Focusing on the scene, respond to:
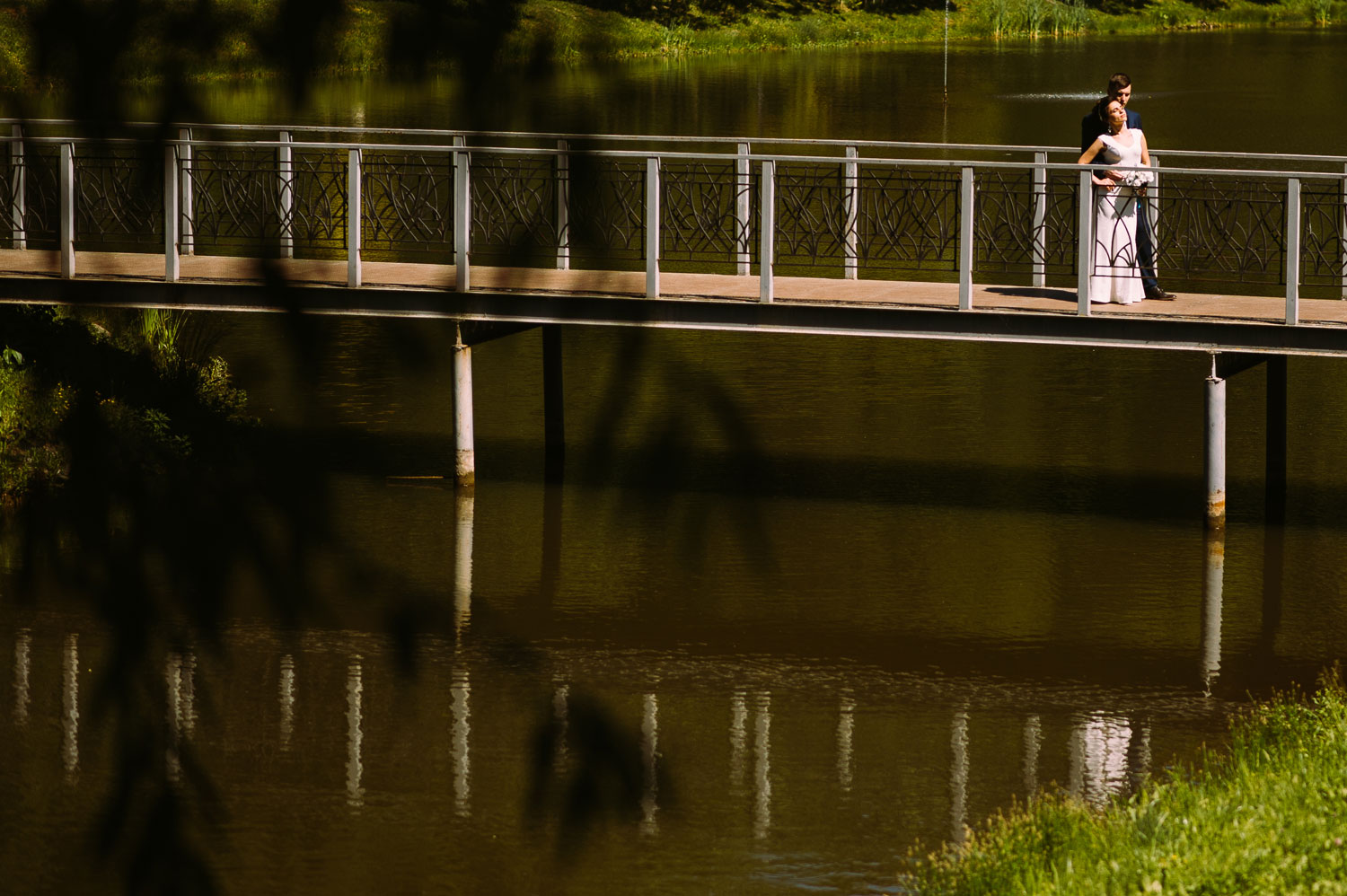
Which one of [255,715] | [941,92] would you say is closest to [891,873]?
[255,715]

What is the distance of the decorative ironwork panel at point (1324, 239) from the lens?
1231 centimetres

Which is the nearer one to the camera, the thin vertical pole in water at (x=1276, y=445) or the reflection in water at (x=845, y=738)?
the reflection in water at (x=845, y=738)

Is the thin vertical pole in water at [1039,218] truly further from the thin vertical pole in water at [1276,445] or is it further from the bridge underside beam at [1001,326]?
the thin vertical pole in water at [1276,445]

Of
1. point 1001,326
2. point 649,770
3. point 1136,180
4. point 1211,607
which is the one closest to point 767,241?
point 1001,326

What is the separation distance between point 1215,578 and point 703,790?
14.6 feet

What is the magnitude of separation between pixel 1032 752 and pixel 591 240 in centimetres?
728

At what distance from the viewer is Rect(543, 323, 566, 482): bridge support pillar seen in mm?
13977

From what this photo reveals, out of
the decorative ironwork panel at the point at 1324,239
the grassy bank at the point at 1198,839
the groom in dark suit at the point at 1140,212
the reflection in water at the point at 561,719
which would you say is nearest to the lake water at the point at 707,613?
the reflection in water at the point at 561,719

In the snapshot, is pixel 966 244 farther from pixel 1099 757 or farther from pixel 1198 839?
pixel 1198 839

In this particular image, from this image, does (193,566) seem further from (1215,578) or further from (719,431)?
(1215,578)

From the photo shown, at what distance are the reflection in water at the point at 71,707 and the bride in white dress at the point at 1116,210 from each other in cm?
627

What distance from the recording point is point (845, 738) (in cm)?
933

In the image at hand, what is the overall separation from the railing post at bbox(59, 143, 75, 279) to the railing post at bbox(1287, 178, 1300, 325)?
923cm

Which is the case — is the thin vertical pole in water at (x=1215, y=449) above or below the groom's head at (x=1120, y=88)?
below
